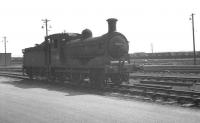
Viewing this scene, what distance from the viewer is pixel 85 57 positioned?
17.2 m

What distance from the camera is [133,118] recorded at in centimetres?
799

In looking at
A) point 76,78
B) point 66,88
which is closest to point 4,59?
point 76,78

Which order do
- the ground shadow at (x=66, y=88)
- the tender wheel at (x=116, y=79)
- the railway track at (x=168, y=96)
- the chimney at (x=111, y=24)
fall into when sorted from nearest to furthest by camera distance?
the railway track at (x=168, y=96) → the ground shadow at (x=66, y=88) → the chimney at (x=111, y=24) → the tender wheel at (x=116, y=79)

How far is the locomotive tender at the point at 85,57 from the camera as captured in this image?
1526 cm

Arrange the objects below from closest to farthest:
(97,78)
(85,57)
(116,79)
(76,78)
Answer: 1. (97,78)
2. (116,79)
3. (85,57)
4. (76,78)

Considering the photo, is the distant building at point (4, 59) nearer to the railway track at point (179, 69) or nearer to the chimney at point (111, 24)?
the railway track at point (179, 69)

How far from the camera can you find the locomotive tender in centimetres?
1526

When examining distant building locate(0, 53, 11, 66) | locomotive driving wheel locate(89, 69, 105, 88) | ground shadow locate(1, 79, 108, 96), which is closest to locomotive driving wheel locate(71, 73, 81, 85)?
ground shadow locate(1, 79, 108, 96)

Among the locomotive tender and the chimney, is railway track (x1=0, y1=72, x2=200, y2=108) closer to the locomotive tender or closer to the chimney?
the locomotive tender

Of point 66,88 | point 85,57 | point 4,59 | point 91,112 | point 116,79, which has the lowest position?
point 91,112

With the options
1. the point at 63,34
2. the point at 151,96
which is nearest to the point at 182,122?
the point at 151,96

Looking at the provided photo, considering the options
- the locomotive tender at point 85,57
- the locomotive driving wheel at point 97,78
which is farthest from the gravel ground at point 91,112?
the locomotive tender at point 85,57

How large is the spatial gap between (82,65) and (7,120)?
8640 millimetres

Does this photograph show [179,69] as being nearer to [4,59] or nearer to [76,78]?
[76,78]
